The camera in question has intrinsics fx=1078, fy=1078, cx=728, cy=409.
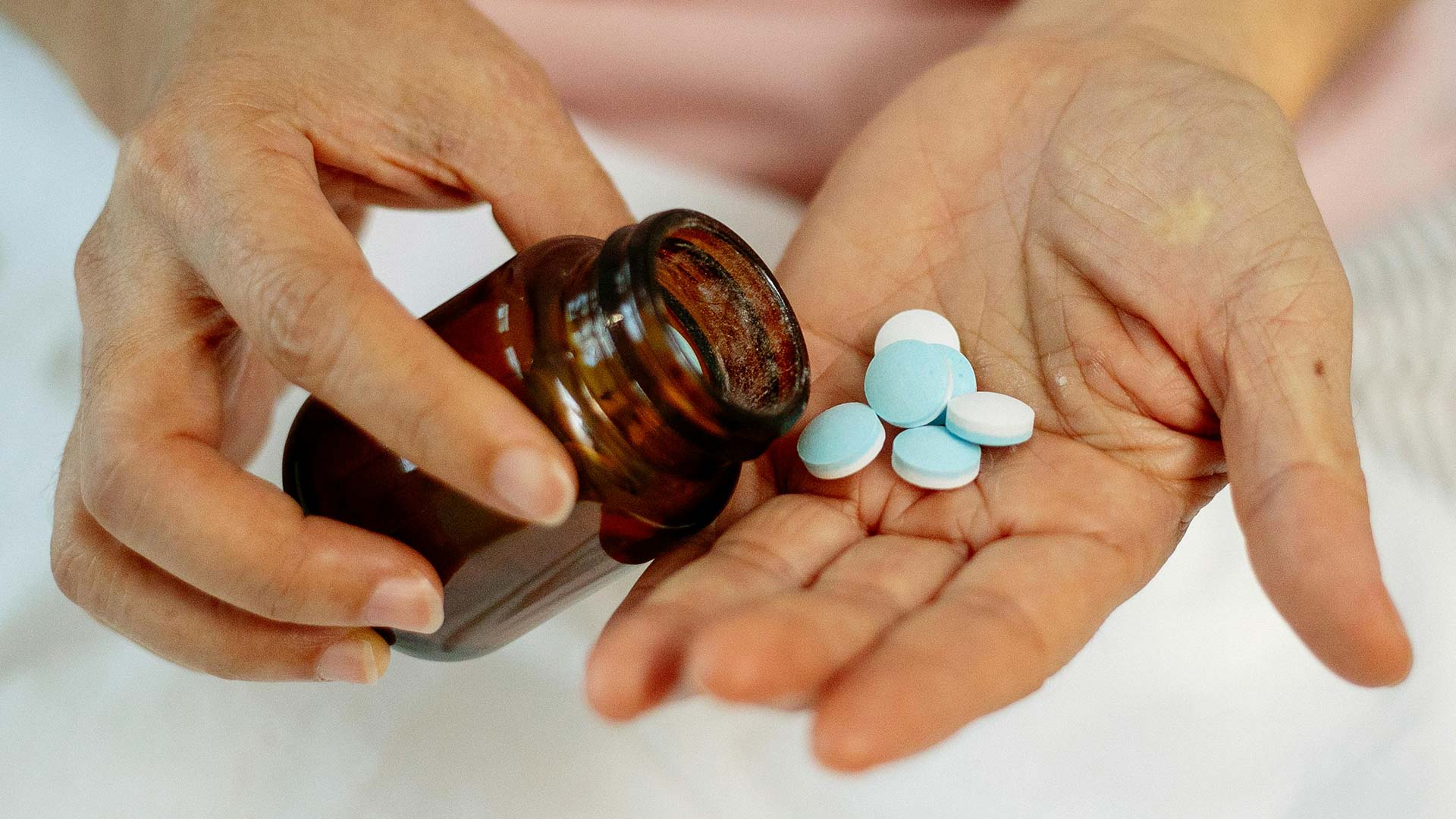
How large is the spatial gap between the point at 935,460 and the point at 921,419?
8 cm

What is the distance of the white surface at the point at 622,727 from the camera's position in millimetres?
1199

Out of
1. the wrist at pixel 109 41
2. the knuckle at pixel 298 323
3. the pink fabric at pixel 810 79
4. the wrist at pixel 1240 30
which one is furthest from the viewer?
the pink fabric at pixel 810 79

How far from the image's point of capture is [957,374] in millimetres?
1027

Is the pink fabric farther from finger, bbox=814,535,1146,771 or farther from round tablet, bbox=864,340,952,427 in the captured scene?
finger, bbox=814,535,1146,771

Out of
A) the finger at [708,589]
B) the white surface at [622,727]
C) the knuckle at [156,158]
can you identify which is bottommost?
the white surface at [622,727]

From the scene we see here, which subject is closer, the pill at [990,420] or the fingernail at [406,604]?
the fingernail at [406,604]

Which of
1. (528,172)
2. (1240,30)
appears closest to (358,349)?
(528,172)

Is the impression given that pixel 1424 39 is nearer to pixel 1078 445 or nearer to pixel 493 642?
pixel 1078 445

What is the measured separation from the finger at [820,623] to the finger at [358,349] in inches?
5.7

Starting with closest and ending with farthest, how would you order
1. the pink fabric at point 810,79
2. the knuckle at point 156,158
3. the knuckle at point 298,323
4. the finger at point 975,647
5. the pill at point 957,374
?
1. the finger at point 975,647
2. the knuckle at point 298,323
3. the knuckle at point 156,158
4. the pill at point 957,374
5. the pink fabric at point 810,79

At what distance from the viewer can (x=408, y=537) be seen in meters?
0.86

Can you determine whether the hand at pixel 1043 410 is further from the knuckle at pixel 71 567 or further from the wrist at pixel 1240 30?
the knuckle at pixel 71 567

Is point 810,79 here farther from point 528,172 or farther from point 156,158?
point 156,158

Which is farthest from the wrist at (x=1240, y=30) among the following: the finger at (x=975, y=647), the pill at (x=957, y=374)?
the finger at (x=975, y=647)
